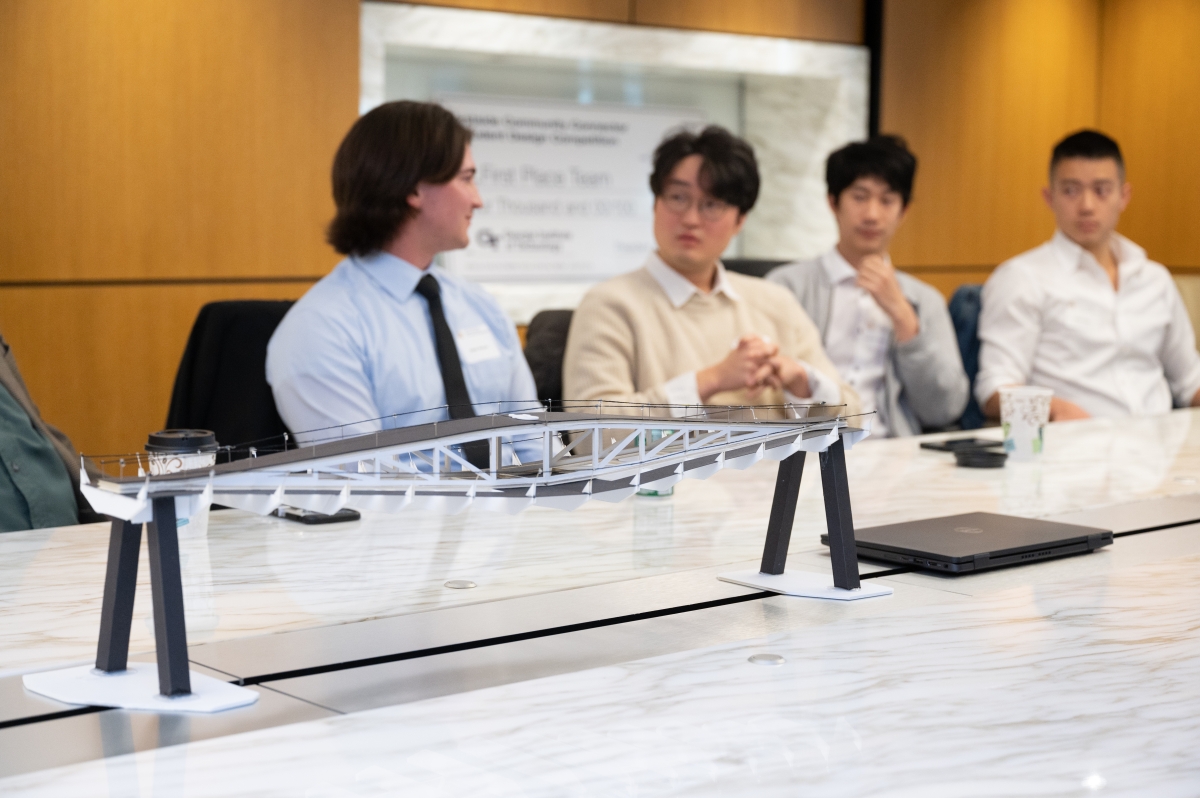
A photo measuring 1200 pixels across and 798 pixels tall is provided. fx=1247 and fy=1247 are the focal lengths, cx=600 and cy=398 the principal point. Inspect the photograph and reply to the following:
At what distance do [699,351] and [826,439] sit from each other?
75.0 inches

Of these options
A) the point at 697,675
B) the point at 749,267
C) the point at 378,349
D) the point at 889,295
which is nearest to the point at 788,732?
the point at 697,675

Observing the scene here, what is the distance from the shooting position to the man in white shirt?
3760 millimetres

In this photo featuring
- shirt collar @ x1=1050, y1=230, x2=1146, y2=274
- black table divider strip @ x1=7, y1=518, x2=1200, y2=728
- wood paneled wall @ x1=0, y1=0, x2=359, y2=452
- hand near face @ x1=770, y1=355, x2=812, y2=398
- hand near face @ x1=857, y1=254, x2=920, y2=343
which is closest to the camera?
black table divider strip @ x1=7, y1=518, x2=1200, y2=728

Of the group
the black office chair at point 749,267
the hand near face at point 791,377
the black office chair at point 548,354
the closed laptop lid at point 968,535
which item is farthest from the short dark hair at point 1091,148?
the closed laptop lid at point 968,535

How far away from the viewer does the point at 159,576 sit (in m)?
0.84

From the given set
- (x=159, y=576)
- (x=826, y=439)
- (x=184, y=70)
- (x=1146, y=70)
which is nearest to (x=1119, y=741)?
(x=826, y=439)

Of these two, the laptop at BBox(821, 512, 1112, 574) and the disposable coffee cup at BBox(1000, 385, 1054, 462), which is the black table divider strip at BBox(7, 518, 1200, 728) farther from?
the disposable coffee cup at BBox(1000, 385, 1054, 462)

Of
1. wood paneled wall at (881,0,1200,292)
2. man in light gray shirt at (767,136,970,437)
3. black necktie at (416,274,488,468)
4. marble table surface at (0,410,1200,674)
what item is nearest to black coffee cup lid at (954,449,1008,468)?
marble table surface at (0,410,1200,674)

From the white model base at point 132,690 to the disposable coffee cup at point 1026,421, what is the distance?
5.13 ft

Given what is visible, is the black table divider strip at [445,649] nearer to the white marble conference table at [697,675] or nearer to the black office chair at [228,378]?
the white marble conference table at [697,675]

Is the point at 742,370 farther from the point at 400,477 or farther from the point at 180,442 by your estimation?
the point at 400,477

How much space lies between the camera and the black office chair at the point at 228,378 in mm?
2422

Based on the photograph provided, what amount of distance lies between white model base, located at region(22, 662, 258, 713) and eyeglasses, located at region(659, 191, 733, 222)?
227cm

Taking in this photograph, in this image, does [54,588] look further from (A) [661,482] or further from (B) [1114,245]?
(B) [1114,245]
